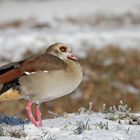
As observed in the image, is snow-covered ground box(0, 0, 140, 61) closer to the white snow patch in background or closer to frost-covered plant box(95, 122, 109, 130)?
the white snow patch in background

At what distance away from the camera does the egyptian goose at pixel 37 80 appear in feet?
21.0

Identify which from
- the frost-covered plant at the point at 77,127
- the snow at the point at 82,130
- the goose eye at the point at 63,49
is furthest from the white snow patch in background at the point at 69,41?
the frost-covered plant at the point at 77,127

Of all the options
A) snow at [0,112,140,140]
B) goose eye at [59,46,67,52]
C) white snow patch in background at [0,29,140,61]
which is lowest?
snow at [0,112,140,140]

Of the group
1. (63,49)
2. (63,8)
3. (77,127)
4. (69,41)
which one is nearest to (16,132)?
(77,127)

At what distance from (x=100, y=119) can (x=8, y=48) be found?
867 cm

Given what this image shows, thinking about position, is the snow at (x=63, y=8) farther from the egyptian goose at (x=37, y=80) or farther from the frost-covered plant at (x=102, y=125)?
the frost-covered plant at (x=102, y=125)

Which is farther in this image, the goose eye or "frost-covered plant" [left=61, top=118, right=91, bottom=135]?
the goose eye

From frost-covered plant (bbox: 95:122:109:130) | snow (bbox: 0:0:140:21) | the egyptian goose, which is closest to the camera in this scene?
frost-covered plant (bbox: 95:122:109:130)

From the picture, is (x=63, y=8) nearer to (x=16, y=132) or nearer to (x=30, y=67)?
(x=30, y=67)

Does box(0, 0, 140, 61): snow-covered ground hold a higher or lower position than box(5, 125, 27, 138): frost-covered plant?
higher

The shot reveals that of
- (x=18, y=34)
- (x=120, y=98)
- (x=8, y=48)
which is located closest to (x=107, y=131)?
(x=120, y=98)

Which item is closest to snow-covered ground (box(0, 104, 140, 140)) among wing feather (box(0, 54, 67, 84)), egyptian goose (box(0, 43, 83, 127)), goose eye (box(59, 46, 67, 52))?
egyptian goose (box(0, 43, 83, 127))

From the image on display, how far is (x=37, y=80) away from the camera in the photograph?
21.1ft

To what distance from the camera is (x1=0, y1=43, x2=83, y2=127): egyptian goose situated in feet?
21.0
